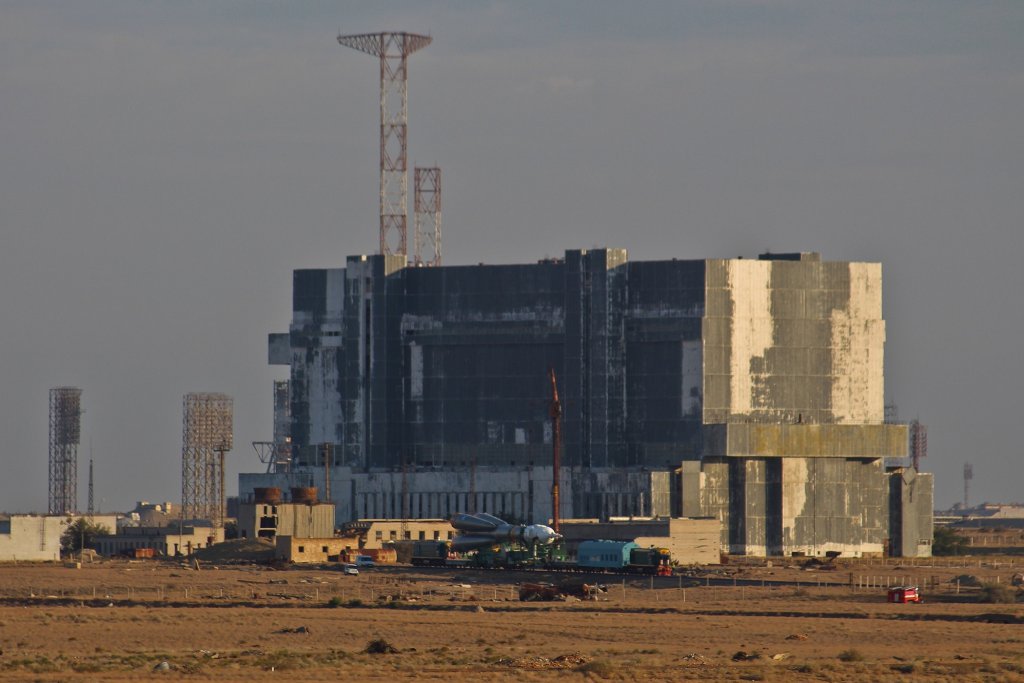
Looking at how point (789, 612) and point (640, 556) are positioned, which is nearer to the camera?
point (789, 612)

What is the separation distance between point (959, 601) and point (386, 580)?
41.9m

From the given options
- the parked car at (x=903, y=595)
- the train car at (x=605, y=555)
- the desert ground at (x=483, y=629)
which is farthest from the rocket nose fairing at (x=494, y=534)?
the parked car at (x=903, y=595)

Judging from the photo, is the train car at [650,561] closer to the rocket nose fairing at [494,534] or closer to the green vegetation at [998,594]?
the rocket nose fairing at [494,534]

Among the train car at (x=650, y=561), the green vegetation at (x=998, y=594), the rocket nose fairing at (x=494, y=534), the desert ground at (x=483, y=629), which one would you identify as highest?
the rocket nose fairing at (x=494, y=534)

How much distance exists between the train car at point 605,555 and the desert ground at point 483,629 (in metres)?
6.76

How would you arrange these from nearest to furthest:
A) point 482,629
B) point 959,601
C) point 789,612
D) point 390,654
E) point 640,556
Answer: point 390,654, point 482,629, point 789,612, point 959,601, point 640,556

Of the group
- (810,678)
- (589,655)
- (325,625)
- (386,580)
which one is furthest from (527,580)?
(810,678)

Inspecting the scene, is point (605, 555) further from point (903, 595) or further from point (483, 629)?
point (483, 629)

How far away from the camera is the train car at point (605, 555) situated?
7008 inches

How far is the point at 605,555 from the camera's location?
591ft

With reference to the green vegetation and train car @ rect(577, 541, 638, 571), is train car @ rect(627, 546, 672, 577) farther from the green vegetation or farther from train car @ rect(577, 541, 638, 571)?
the green vegetation

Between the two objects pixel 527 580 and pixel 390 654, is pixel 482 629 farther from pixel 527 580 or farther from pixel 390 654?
pixel 527 580

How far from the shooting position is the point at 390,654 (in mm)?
100125

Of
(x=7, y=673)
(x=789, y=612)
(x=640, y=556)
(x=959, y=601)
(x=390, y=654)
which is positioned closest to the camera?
(x=7, y=673)
